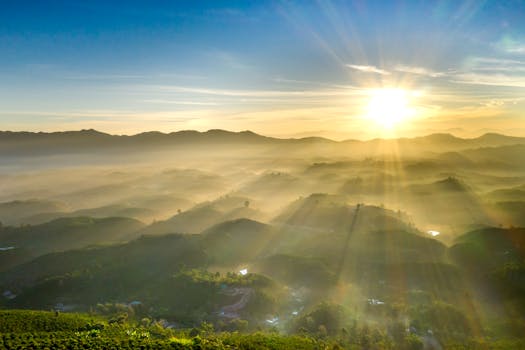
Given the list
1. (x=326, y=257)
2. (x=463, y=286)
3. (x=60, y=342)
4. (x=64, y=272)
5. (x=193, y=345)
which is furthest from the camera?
(x=326, y=257)

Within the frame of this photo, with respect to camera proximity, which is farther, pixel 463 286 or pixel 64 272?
pixel 64 272

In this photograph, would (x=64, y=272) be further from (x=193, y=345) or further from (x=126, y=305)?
(x=193, y=345)

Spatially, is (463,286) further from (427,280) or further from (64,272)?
(64,272)

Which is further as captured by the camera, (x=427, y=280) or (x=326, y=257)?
(x=326, y=257)

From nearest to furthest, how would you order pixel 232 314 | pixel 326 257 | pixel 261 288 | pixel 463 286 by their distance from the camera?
pixel 232 314, pixel 261 288, pixel 463 286, pixel 326 257

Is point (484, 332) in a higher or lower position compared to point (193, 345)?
lower

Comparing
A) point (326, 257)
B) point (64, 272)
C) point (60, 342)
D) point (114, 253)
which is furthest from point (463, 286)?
point (64, 272)

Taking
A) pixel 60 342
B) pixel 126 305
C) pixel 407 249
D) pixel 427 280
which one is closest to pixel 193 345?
pixel 60 342

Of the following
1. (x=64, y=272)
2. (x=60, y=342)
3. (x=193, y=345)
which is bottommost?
(x=64, y=272)

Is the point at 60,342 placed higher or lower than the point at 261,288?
higher
